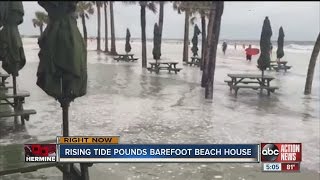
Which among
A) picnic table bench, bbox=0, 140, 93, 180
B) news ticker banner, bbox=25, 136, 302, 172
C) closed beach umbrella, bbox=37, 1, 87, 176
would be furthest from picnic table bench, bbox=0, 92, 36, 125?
news ticker banner, bbox=25, 136, 302, 172

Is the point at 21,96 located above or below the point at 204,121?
above

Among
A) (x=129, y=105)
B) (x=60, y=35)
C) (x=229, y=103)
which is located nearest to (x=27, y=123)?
(x=129, y=105)

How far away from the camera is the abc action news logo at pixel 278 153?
4230mm

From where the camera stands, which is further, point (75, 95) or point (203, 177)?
point (203, 177)

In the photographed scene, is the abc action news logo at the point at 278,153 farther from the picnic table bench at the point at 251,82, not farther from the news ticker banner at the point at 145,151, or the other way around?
the picnic table bench at the point at 251,82

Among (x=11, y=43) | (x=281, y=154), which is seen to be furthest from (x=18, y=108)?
(x=281, y=154)

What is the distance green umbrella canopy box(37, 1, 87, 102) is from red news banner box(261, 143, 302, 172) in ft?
6.99

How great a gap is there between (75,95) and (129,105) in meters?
Answer: 8.77

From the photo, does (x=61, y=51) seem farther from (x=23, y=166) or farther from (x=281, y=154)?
(x=281, y=154)

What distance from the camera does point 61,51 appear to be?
4324 millimetres

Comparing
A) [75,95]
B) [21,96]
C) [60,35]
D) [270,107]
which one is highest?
[60,35]

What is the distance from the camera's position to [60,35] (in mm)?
4305

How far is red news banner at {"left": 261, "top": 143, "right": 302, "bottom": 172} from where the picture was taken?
13.9 ft

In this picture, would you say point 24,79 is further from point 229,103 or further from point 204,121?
point 204,121
